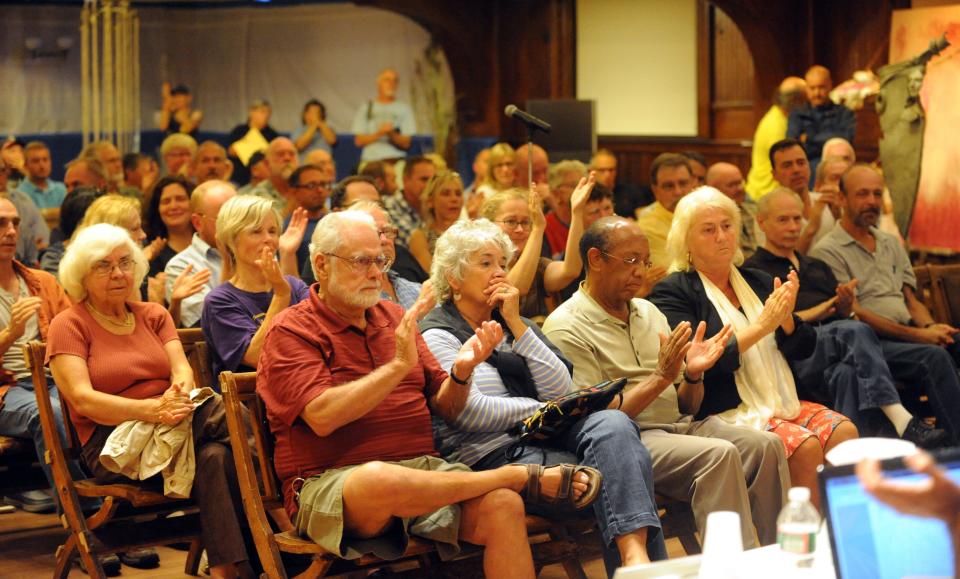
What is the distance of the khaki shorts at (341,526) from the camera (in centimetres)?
298

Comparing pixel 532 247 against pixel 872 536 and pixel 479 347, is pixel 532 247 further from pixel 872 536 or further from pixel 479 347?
pixel 872 536

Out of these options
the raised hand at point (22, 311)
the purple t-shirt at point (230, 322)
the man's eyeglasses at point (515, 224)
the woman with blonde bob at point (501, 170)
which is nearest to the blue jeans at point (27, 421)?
the raised hand at point (22, 311)

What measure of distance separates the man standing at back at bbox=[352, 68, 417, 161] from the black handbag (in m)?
6.78

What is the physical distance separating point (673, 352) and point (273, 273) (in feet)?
4.02

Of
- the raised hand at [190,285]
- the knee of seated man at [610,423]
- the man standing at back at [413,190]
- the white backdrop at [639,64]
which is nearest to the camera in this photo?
the knee of seated man at [610,423]

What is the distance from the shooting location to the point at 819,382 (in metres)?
4.53

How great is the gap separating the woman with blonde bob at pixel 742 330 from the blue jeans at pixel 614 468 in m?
0.69

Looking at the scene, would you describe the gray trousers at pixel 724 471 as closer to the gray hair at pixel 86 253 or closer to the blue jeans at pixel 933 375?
the blue jeans at pixel 933 375

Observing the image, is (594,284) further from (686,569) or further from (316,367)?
(686,569)

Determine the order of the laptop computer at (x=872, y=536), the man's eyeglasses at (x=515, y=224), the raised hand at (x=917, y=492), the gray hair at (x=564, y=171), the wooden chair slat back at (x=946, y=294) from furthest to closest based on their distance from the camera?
the gray hair at (x=564, y=171), the wooden chair slat back at (x=946, y=294), the man's eyeglasses at (x=515, y=224), the laptop computer at (x=872, y=536), the raised hand at (x=917, y=492)

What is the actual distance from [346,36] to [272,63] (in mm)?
825

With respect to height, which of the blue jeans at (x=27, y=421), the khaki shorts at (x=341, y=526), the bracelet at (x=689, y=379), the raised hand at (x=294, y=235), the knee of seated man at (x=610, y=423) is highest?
the raised hand at (x=294, y=235)

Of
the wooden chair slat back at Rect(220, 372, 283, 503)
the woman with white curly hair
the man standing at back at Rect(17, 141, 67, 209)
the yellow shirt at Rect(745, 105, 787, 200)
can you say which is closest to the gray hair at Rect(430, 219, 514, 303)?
the woman with white curly hair

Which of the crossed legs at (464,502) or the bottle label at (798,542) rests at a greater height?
the bottle label at (798,542)
